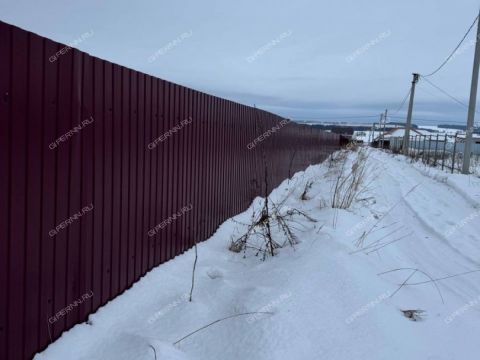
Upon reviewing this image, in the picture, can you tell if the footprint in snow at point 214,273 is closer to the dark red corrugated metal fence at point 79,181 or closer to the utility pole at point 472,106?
the dark red corrugated metal fence at point 79,181

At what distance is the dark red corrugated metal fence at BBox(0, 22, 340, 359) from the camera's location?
2.38 meters

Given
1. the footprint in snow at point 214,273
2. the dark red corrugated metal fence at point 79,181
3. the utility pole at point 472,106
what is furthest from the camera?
the utility pole at point 472,106

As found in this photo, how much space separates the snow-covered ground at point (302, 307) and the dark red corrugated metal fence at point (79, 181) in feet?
0.76

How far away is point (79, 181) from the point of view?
295 cm

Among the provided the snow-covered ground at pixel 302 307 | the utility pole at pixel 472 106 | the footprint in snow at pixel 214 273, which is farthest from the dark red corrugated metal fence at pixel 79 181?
the utility pole at pixel 472 106

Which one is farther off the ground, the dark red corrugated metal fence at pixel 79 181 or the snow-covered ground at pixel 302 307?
the dark red corrugated metal fence at pixel 79 181

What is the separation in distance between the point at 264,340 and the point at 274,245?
221cm

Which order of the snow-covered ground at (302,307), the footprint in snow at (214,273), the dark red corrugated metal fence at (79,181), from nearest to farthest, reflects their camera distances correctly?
1. the dark red corrugated metal fence at (79,181)
2. the snow-covered ground at (302,307)
3. the footprint in snow at (214,273)

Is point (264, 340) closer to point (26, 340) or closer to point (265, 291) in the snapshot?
point (265, 291)

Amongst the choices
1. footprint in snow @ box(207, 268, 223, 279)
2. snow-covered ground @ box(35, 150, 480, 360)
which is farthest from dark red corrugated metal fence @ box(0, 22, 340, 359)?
footprint in snow @ box(207, 268, 223, 279)

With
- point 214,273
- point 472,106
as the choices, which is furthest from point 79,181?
point 472,106

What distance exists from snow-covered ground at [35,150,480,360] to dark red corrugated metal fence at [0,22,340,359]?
23 centimetres

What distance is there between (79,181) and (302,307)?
5.79ft

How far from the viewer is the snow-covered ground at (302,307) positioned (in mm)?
2826
